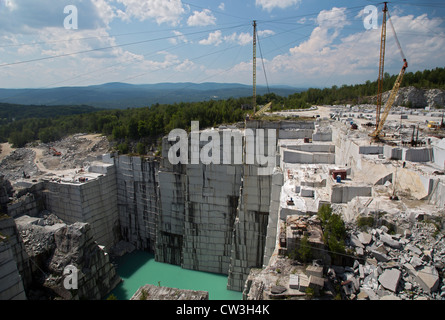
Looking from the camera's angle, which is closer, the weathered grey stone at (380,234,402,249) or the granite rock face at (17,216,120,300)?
the weathered grey stone at (380,234,402,249)

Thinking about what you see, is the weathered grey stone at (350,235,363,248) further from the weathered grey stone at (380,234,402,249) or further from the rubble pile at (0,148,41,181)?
the rubble pile at (0,148,41,181)

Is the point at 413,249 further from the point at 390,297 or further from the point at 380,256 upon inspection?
the point at 390,297

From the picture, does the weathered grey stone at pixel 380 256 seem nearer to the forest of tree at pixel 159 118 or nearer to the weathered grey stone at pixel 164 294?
the weathered grey stone at pixel 164 294

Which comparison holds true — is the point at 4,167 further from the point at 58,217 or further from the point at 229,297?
the point at 229,297

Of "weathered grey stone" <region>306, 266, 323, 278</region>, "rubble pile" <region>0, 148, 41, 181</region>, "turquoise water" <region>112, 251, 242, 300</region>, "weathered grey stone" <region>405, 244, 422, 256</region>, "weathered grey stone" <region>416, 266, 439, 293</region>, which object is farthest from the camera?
"rubble pile" <region>0, 148, 41, 181</region>

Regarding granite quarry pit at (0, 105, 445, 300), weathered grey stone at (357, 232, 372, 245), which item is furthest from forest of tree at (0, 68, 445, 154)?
weathered grey stone at (357, 232, 372, 245)

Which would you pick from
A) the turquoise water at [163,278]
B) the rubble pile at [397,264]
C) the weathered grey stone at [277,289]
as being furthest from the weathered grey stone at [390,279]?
the turquoise water at [163,278]

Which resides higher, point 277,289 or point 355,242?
point 355,242

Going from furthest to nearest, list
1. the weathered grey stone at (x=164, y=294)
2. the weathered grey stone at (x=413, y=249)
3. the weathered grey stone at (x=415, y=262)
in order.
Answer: the weathered grey stone at (x=164, y=294) < the weathered grey stone at (x=413, y=249) < the weathered grey stone at (x=415, y=262)

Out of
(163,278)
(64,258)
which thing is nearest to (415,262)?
(163,278)
